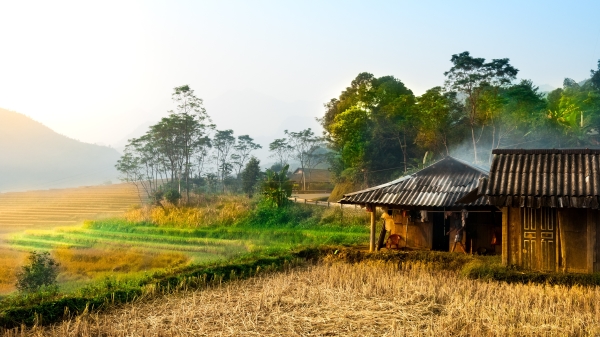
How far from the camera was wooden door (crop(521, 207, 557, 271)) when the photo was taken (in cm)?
1361

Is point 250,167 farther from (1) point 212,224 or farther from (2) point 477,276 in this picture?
(2) point 477,276

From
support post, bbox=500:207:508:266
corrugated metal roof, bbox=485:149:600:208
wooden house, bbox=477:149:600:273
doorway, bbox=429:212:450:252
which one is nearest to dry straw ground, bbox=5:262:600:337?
support post, bbox=500:207:508:266

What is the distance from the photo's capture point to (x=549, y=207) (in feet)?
43.4

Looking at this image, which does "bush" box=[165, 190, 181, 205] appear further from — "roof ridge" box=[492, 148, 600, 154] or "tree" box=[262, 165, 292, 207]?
"roof ridge" box=[492, 148, 600, 154]

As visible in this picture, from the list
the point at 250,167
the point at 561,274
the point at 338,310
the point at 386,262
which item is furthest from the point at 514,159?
the point at 250,167

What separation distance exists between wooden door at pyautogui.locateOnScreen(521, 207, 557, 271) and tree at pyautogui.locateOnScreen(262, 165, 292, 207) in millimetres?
→ 20647

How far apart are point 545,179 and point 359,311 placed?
6.80 metres

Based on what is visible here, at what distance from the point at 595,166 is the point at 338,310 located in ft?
26.8

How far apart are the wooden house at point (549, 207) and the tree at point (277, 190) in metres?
20.2

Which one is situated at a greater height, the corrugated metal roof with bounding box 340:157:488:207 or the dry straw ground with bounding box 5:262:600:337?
the corrugated metal roof with bounding box 340:157:488:207

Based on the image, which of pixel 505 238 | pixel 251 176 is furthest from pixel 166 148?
pixel 505 238

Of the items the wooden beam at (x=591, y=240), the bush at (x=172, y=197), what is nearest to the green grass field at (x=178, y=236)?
the bush at (x=172, y=197)

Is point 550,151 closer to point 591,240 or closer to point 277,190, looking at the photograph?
point 591,240

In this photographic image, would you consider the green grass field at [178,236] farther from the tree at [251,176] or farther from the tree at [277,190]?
the tree at [251,176]
